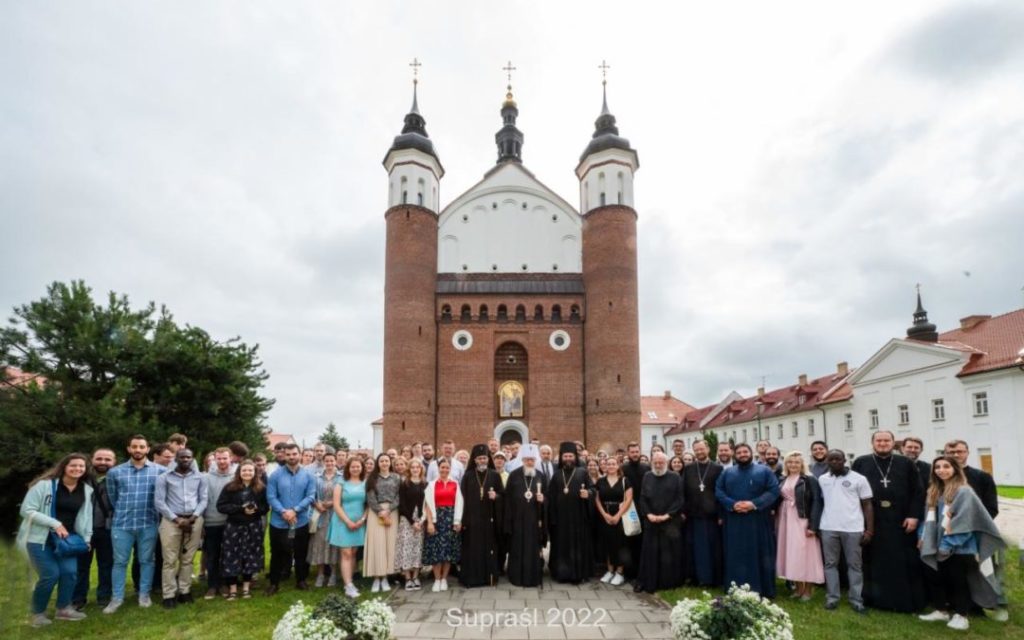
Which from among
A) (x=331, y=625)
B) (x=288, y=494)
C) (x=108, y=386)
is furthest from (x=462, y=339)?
(x=331, y=625)

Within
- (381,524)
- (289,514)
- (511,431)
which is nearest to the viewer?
(289,514)

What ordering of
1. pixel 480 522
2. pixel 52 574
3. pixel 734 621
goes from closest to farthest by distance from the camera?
1. pixel 734 621
2. pixel 52 574
3. pixel 480 522

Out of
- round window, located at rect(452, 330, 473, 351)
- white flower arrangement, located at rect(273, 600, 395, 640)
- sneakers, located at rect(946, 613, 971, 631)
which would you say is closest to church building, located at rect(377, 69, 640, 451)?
round window, located at rect(452, 330, 473, 351)

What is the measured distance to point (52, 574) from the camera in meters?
5.95

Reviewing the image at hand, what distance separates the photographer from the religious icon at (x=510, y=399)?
1066 inches

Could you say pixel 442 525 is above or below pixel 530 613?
above

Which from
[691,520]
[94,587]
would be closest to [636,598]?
[691,520]

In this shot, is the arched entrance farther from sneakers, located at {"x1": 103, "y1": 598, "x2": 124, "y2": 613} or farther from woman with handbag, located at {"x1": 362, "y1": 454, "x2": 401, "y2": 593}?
sneakers, located at {"x1": 103, "y1": 598, "x2": 124, "y2": 613}

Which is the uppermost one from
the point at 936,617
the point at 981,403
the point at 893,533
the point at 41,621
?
the point at 981,403

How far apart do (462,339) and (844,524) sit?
2136cm

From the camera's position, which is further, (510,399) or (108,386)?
(510,399)

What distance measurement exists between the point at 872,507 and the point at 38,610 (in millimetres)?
8354

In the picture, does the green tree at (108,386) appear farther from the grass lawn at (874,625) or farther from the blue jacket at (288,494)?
the grass lawn at (874,625)

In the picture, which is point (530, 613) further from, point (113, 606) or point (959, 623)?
point (113, 606)
